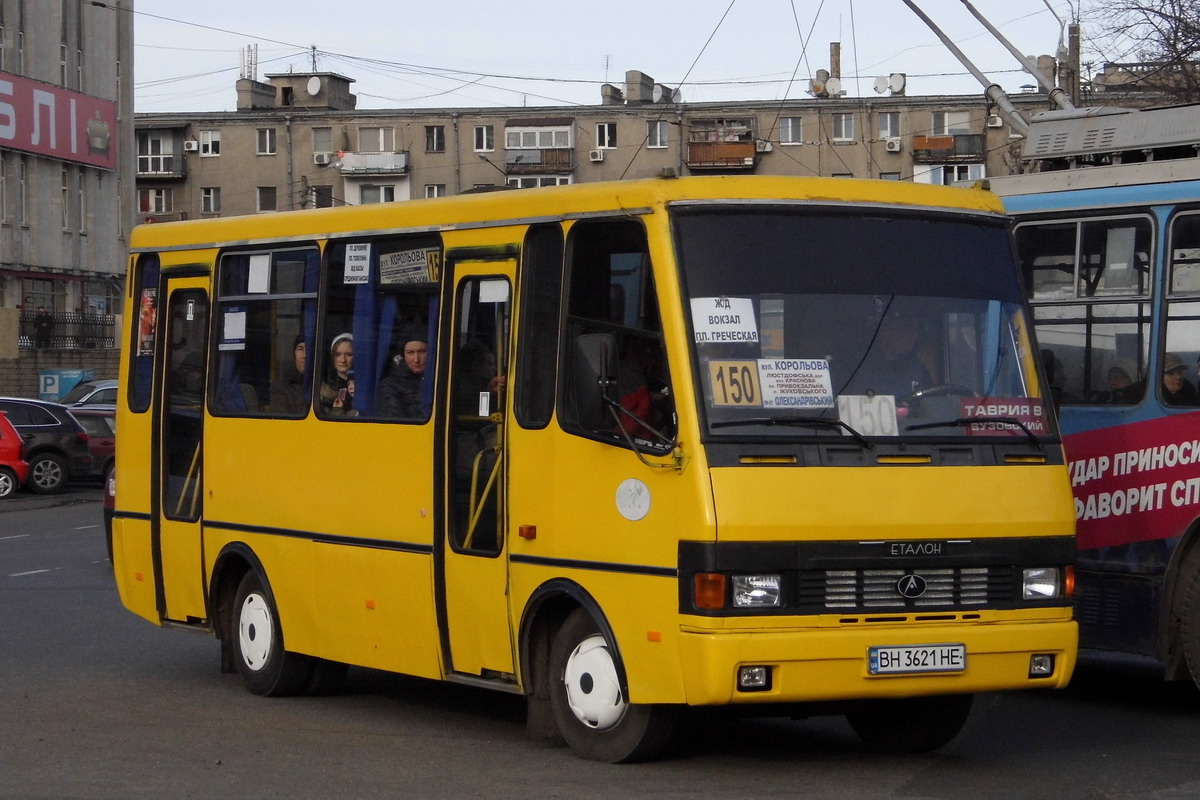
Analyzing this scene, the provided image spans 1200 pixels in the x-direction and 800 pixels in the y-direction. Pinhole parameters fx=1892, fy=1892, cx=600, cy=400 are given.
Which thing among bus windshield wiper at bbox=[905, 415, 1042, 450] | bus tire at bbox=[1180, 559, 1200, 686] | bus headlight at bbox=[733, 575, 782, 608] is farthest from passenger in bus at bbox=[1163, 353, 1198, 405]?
bus headlight at bbox=[733, 575, 782, 608]

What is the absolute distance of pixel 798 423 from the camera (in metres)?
7.64

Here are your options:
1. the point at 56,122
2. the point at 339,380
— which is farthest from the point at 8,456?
the point at 56,122

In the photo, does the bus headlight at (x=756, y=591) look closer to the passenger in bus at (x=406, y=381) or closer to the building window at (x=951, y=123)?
the passenger in bus at (x=406, y=381)

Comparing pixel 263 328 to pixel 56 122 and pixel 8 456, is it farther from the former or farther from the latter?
pixel 56 122

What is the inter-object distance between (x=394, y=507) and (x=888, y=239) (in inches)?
112

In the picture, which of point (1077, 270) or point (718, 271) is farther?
point (1077, 270)

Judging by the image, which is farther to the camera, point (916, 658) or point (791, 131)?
point (791, 131)

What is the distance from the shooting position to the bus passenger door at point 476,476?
8688 millimetres

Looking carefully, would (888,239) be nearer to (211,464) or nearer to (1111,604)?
(1111,604)

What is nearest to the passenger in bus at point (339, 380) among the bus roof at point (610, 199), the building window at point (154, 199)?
the bus roof at point (610, 199)

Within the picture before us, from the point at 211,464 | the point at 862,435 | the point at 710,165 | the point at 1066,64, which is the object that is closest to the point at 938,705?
the point at 862,435

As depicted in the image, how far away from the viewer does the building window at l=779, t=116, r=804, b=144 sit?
277 ft

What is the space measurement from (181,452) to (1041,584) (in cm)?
561

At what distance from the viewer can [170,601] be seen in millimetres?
11523
